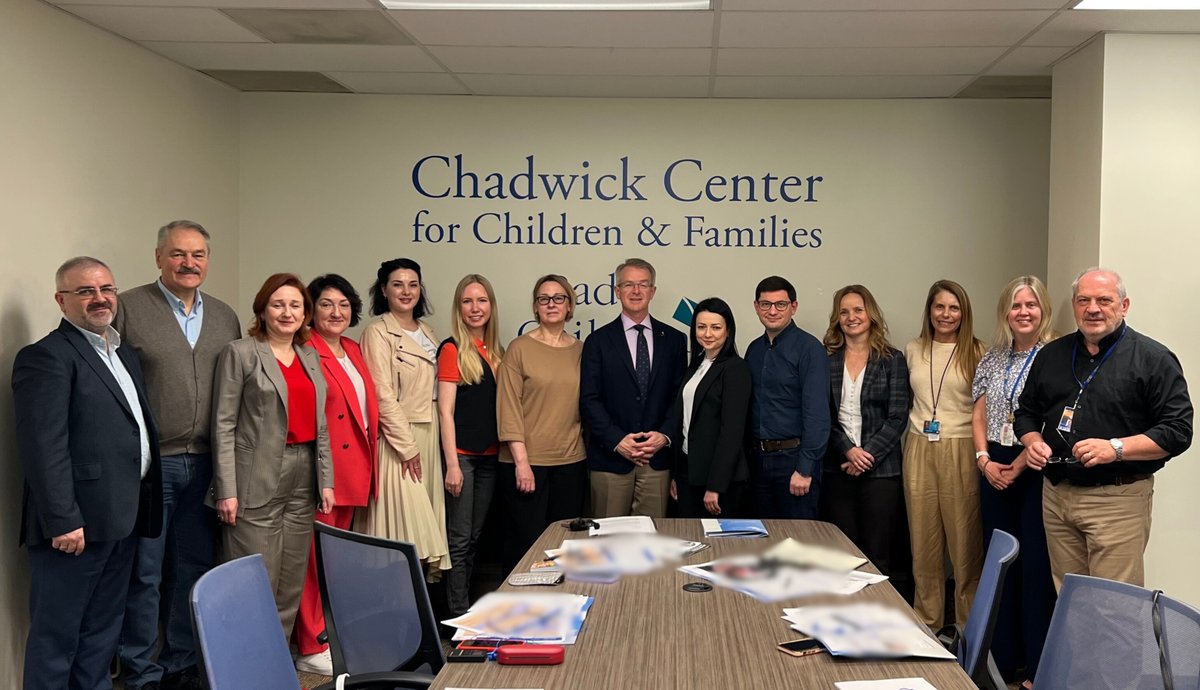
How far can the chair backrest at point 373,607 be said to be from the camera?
2.71 m

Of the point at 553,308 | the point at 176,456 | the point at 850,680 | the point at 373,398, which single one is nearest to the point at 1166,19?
the point at 553,308

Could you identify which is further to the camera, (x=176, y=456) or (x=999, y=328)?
(x=999, y=328)

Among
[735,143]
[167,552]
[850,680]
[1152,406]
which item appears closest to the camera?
[850,680]

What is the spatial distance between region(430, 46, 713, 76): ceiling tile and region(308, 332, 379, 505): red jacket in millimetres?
1602

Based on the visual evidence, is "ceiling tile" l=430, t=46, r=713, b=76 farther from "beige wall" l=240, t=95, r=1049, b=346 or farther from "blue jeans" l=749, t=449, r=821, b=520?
"blue jeans" l=749, t=449, r=821, b=520

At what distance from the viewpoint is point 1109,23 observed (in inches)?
169

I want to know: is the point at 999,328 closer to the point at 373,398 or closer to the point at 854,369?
the point at 854,369

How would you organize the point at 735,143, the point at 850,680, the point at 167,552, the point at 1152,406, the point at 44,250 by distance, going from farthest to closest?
the point at 735,143
the point at 167,552
the point at 44,250
the point at 1152,406
the point at 850,680

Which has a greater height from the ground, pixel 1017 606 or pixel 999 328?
pixel 999 328

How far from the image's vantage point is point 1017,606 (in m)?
4.59

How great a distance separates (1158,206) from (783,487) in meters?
2.07

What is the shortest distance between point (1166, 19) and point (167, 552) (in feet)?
15.8

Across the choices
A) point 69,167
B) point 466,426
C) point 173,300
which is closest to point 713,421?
point 466,426

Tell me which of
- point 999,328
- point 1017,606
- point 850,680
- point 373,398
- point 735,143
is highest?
point 735,143
